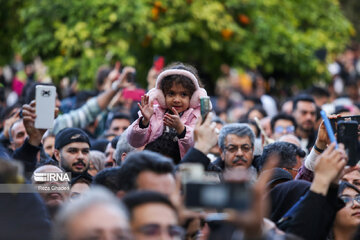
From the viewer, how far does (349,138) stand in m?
5.50

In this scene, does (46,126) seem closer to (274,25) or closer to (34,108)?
(34,108)

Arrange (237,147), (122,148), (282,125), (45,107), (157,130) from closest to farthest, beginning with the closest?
(157,130) → (45,107) → (122,148) → (237,147) → (282,125)

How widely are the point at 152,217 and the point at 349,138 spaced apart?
186 cm

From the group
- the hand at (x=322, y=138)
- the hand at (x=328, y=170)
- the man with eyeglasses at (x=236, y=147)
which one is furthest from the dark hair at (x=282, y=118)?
the hand at (x=328, y=170)

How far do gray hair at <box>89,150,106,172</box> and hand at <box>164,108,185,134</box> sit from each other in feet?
7.60

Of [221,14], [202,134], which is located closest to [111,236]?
[202,134]

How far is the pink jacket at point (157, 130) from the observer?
20.7 feet

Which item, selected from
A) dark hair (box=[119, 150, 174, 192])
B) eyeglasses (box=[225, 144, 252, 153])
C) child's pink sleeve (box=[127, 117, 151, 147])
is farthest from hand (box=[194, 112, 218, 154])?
eyeglasses (box=[225, 144, 252, 153])

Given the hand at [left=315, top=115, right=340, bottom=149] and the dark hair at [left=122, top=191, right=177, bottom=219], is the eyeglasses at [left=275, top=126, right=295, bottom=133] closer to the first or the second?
the hand at [left=315, top=115, right=340, bottom=149]

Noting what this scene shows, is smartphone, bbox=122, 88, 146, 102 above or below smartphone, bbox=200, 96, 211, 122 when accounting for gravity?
above

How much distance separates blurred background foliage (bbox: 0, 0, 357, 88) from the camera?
13836mm

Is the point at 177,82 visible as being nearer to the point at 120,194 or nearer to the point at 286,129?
the point at 120,194

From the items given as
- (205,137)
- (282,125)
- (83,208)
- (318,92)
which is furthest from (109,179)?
(318,92)

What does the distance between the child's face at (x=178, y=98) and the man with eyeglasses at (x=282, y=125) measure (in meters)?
4.29
